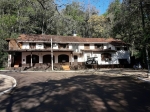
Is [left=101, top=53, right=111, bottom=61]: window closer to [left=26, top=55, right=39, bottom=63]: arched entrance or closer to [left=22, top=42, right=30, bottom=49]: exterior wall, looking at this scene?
[left=26, top=55, right=39, bottom=63]: arched entrance

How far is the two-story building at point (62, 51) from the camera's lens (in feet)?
120

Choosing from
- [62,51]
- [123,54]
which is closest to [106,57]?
[123,54]

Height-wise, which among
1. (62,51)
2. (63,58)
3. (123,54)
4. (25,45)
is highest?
(25,45)

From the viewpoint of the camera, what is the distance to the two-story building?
36531 mm

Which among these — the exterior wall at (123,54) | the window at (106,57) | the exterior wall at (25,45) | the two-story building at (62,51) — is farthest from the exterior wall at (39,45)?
the exterior wall at (123,54)

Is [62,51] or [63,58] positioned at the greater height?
[62,51]

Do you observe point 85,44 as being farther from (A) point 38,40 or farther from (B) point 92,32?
(B) point 92,32

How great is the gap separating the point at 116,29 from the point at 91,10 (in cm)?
3339

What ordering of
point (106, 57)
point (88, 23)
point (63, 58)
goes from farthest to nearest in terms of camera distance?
point (88, 23) < point (106, 57) < point (63, 58)

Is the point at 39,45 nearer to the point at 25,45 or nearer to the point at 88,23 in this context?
the point at 25,45

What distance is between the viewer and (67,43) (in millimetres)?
39156

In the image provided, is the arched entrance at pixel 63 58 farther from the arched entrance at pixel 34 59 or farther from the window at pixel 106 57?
the window at pixel 106 57

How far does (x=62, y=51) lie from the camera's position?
37.4 metres

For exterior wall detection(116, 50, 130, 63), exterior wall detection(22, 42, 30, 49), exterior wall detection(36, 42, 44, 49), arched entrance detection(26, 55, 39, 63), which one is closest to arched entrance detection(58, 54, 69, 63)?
exterior wall detection(36, 42, 44, 49)
